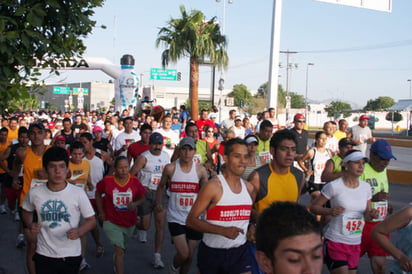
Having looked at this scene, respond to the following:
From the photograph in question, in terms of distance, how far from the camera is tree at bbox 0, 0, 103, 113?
3592 millimetres

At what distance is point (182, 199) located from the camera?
521cm

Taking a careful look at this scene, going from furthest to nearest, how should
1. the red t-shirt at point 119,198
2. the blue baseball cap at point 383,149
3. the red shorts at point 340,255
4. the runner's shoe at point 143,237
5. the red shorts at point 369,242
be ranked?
1. the runner's shoe at point 143,237
2. the red t-shirt at point 119,198
3. the blue baseball cap at point 383,149
4. the red shorts at point 369,242
5. the red shorts at point 340,255

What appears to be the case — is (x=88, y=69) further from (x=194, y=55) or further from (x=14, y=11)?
(x=14, y=11)

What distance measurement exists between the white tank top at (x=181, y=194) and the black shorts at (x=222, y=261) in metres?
1.30

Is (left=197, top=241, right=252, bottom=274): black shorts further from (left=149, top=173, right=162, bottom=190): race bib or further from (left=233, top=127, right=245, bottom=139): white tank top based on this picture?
(left=233, top=127, right=245, bottom=139): white tank top

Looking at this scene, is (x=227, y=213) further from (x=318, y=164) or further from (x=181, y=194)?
(x=318, y=164)

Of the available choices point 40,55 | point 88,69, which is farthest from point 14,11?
point 88,69

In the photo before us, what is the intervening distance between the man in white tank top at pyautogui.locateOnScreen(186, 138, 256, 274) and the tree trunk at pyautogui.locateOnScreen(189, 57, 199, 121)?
54.2ft

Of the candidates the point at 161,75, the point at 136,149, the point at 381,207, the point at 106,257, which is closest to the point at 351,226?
the point at 381,207

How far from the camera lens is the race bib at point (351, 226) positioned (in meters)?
4.25

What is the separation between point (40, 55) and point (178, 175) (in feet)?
6.84

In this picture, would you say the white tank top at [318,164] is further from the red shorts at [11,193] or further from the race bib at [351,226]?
the red shorts at [11,193]

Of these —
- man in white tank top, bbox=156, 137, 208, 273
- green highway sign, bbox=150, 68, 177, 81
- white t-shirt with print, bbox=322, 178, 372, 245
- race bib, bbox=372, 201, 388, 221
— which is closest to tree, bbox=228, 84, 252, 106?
green highway sign, bbox=150, 68, 177, 81

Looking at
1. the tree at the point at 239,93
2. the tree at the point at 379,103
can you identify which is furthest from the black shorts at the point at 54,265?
the tree at the point at 379,103
